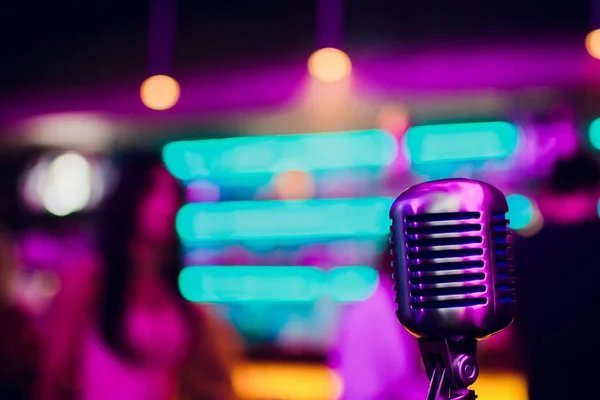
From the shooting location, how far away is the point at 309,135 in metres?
5.38

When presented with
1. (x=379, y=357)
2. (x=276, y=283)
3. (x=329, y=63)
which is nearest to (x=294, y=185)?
(x=276, y=283)

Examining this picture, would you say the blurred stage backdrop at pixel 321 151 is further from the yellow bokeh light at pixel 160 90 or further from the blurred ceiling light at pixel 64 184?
the blurred ceiling light at pixel 64 184

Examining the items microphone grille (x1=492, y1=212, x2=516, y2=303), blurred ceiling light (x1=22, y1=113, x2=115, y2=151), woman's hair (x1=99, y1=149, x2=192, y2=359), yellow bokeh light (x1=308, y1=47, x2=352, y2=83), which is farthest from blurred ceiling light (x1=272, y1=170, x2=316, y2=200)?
microphone grille (x1=492, y1=212, x2=516, y2=303)

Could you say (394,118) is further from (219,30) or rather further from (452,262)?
(452,262)

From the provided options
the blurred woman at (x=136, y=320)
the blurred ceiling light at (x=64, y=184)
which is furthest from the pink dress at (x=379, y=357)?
the blurred ceiling light at (x=64, y=184)

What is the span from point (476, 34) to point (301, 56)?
4.46 ft

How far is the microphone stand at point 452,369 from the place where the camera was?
2.93 ft

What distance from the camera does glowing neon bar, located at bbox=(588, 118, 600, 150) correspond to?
16.7 feet

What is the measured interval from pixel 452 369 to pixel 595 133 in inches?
186

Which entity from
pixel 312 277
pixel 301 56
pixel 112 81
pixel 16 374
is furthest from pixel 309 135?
pixel 16 374

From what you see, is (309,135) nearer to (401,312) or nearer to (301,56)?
(301,56)

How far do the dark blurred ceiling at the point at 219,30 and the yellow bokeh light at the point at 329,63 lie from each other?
178 cm

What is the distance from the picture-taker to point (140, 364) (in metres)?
2.20

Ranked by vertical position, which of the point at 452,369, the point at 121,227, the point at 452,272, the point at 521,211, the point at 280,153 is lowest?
the point at 452,369
